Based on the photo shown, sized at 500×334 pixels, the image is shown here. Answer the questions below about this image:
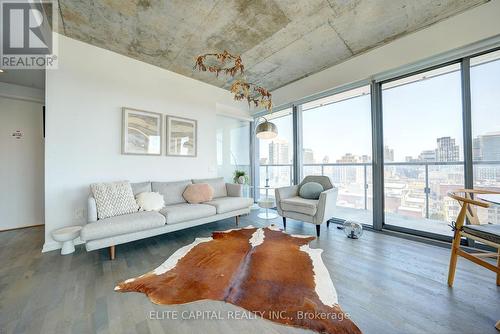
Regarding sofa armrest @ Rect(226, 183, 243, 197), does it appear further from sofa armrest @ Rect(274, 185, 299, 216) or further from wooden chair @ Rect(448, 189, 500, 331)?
wooden chair @ Rect(448, 189, 500, 331)

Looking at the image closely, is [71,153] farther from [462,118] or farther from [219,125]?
[462,118]

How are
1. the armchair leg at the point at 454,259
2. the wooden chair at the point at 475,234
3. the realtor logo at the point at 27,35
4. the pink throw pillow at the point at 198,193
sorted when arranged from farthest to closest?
the pink throw pillow at the point at 198,193 → the realtor logo at the point at 27,35 → the armchair leg at the point at 454,259 → the wooden chair at the point at 475,234

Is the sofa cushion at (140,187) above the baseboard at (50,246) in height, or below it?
above

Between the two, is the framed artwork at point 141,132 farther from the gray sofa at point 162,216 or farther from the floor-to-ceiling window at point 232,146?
the floor-to-ceiling window at point 232,146

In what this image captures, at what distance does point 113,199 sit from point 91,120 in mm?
1313

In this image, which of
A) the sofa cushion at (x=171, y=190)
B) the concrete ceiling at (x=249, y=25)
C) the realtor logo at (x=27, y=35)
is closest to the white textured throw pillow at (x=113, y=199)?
the sofa cushion at (x=171, y=190)

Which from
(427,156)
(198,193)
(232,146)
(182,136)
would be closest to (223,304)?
(198,193)

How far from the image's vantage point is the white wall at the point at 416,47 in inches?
84.4

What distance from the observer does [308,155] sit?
429cm

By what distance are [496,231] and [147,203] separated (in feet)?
12.0

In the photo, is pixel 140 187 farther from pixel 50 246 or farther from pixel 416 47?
pixel 416 47

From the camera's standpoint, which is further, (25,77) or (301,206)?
(25,77)

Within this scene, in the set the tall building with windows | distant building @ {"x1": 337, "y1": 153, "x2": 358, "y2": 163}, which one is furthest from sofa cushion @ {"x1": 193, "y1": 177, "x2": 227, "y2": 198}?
the tall building with windows

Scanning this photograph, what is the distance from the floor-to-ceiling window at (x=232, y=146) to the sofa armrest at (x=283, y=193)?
1.71m
